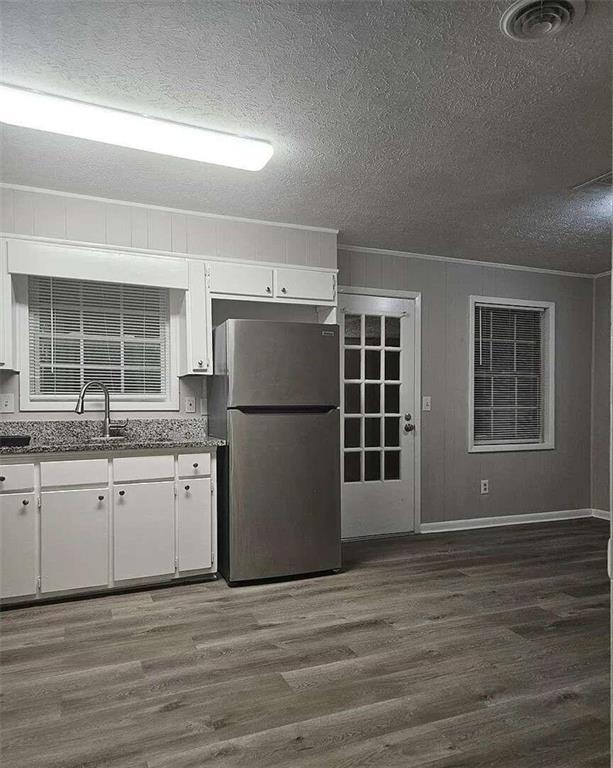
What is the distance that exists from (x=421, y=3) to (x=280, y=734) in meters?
2.43

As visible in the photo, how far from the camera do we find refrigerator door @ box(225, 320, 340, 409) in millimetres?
3488

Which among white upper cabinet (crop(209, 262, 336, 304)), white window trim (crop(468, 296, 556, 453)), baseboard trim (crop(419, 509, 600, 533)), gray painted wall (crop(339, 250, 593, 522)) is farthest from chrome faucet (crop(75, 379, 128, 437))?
white window trim (crop(468, 296, 556, 453))

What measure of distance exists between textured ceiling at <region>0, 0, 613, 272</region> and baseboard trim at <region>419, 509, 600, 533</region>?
2.59 meters

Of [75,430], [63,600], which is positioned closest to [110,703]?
[63,600]

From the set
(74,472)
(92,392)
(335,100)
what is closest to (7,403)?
(92,392)

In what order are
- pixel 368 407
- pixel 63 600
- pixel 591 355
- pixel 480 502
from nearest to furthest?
pixel 63 600, pixel 368 407, pixel 480 502, pixel 591 355

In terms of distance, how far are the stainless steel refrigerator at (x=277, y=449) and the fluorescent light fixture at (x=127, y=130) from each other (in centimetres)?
103

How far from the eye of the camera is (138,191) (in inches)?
133

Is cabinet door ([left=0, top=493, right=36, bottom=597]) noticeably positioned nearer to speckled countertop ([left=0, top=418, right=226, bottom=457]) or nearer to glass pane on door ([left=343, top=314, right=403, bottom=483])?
speckled countertop ([left=0, top=418, right=226, bottom=457])

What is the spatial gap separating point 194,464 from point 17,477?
3.20 feet

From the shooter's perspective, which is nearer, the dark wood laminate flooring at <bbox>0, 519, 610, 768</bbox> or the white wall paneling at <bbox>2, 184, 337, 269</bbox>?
the dark wood laminate flooring at <bbox>0, 519, 610, 768</bbox>

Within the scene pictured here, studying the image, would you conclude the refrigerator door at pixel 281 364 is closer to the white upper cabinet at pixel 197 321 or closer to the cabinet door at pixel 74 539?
the white upper cabinet at pixel 197 321

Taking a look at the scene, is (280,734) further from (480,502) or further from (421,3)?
(480,502)

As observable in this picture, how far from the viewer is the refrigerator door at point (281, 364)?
3488 mm
